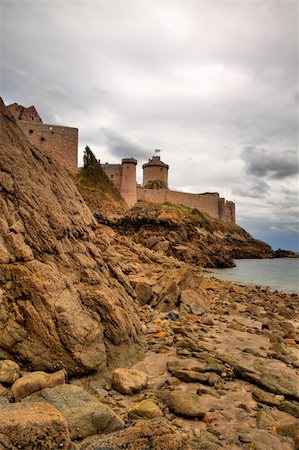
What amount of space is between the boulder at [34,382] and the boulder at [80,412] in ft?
0.57

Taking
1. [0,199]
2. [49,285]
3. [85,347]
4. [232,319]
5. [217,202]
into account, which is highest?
[217,202]

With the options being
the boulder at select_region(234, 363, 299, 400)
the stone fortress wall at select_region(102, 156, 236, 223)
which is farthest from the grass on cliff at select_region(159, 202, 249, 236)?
the boulder at select_region(234, 363, 299, 400)

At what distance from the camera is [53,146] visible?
47250mm

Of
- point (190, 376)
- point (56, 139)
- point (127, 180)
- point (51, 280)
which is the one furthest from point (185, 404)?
point (127, 180)

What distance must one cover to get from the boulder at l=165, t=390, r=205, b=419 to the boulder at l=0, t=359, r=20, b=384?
98.7 inches

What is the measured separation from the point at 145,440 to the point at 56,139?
158 feet

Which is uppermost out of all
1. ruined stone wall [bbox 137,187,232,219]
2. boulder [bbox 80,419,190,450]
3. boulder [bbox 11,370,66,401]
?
ruined stone wall [bbox 137,187,232,219]

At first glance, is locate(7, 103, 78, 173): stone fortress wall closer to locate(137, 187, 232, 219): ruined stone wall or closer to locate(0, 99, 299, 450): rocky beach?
locate(137, 187, 232, 219): ruined stone wall

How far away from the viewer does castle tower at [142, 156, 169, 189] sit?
262 ft

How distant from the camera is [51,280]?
21.5 feet

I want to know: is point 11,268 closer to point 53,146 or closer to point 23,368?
point 23,368

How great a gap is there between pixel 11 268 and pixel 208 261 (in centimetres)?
4262

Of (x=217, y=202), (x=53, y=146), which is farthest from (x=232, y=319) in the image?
(x=217, y=202)

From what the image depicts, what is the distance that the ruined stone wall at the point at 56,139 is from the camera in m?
46.1
